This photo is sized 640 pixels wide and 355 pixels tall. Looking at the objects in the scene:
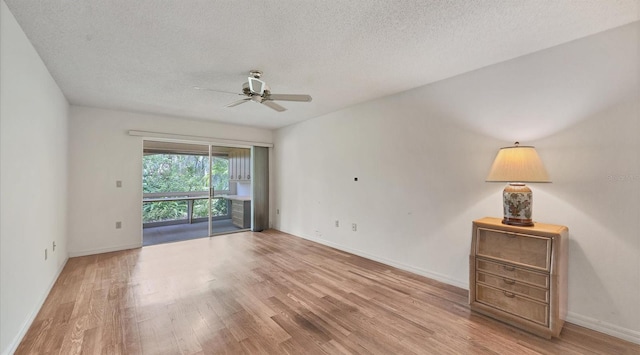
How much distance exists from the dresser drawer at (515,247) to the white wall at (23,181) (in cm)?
369

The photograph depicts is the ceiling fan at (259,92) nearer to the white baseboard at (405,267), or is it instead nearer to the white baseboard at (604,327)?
the white baseboard at (405,267)

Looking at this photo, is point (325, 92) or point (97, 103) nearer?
point (325, 92)

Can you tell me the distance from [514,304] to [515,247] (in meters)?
0.47

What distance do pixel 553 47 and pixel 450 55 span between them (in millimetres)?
858

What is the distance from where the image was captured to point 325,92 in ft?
11.5

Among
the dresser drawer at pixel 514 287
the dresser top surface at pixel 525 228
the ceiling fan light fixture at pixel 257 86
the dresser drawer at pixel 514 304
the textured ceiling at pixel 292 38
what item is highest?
the textured ceiling at pixel 292 38

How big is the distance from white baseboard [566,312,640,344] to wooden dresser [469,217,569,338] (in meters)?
0.18

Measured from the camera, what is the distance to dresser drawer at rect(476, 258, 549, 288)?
2.03 meters

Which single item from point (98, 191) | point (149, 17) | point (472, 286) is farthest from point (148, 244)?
point (472, 286)

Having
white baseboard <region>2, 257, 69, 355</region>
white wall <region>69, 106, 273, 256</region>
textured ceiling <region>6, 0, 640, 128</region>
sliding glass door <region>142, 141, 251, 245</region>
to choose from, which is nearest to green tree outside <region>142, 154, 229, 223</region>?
sliding glass door <region>142, 141, 251, 245</region>

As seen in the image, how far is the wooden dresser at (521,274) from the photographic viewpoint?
198cm

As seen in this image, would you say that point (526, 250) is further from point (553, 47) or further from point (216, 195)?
point (216, 195)

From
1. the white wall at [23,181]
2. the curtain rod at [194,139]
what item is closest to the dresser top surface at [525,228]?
the white wall at [23,181]

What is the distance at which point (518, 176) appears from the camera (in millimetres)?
2162
